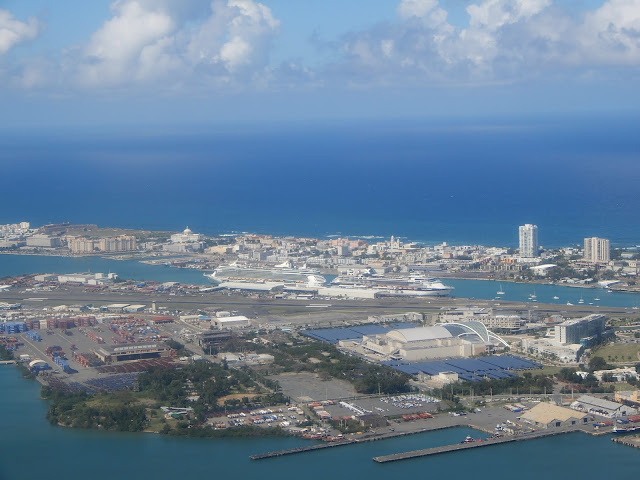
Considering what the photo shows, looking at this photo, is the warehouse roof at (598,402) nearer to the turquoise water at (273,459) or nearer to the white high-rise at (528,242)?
the turquoise water at (273,459)

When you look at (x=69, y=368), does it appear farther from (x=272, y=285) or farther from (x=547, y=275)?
(x=547, y=275)

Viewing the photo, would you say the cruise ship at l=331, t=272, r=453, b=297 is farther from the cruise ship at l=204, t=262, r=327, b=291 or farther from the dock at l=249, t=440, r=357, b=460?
the dock at l=249, t=440, r=357, b=460

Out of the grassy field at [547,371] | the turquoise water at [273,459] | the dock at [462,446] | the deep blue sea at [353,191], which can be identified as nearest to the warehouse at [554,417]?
the dock at [462,446]

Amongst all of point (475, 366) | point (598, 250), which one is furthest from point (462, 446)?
point (598, 250)

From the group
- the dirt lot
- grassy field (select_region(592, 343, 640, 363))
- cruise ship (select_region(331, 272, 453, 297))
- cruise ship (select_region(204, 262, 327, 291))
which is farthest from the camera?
cruise ship (select_region(204, 262, 327, 291))

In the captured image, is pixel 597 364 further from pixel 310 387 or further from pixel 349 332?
pixel 349 332

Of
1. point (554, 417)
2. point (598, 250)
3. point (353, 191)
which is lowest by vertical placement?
point (554, 417)

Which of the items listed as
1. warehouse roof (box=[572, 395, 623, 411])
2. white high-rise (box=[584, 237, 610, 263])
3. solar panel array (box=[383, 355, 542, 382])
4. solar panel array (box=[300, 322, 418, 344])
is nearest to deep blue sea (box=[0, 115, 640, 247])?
white high-rise (box=[584, 237, 610, 263])
